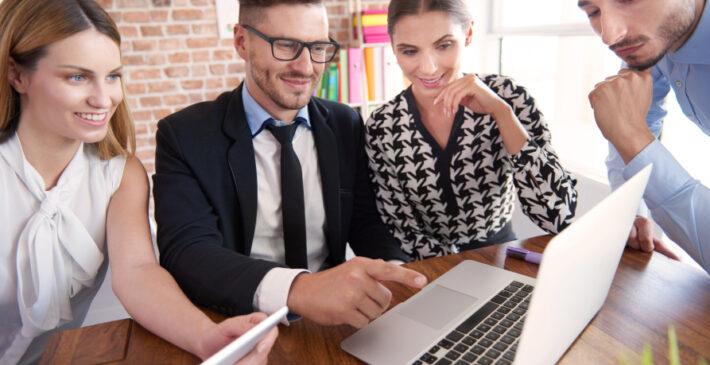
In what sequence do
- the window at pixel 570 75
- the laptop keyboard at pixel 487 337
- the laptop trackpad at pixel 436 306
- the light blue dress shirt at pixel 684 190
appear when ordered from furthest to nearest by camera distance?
the window at pixel 570 75 → the light blue dress shirt at pixel 684 190 → the laptop trackpad at pixel 436 306 → the laptop keyboard at pixel 487 337

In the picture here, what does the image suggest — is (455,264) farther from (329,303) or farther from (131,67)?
(131,67)

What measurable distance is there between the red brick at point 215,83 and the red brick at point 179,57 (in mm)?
198

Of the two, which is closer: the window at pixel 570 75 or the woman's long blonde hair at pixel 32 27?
the woman's long blonde hair at pixel 32 27

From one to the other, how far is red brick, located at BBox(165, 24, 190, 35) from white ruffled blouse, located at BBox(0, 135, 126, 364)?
6.61ft

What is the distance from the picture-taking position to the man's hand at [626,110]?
40.7 inches

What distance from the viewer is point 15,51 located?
1073 mm

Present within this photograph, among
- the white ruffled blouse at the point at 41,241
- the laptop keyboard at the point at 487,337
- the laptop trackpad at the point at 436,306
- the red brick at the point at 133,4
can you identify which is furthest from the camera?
the red brick at the point at 133,4

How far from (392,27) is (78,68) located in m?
0.91

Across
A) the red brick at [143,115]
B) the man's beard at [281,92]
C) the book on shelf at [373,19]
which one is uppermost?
the book on shelf at [373,19]

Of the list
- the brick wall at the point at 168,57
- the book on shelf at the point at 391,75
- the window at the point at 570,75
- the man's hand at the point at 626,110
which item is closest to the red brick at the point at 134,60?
the brick wall at the point at 168,57

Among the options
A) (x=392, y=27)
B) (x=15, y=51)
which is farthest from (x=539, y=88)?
(x=15, y=51)

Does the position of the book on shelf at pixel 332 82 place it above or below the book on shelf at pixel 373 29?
below

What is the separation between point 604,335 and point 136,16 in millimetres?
3091

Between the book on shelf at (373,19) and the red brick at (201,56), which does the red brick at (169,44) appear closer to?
the red brick at (201,56)
